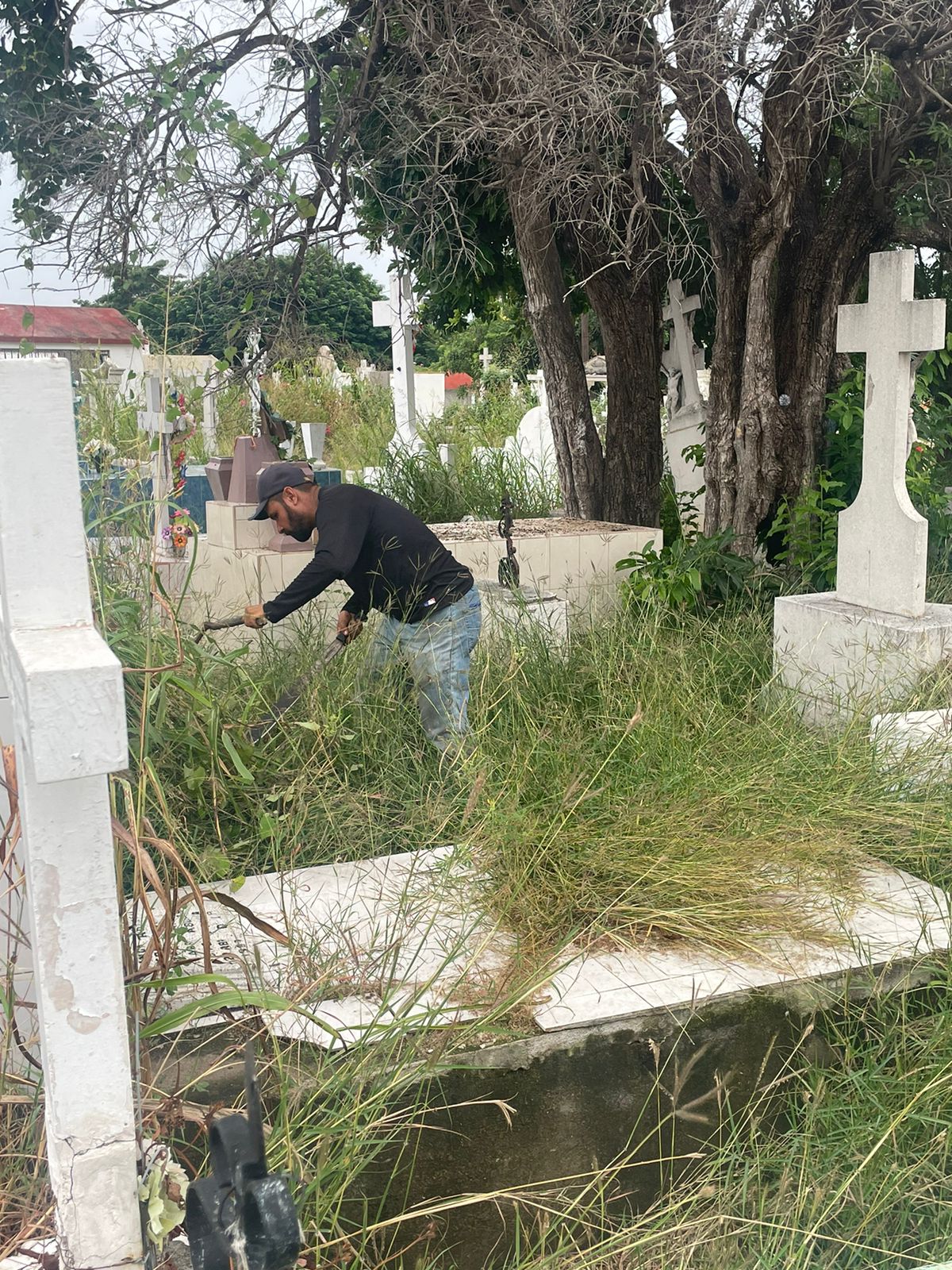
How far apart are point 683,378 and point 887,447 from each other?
436 centimetres

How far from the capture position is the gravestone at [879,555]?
17.7ft

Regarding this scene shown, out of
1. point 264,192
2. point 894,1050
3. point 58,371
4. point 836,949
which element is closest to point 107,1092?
point 58,371

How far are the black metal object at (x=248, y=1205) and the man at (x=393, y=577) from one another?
3.41m

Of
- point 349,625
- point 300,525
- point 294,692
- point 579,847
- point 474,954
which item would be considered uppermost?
point 300,525

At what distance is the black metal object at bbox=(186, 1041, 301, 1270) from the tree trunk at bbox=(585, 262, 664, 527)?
24.0 feet

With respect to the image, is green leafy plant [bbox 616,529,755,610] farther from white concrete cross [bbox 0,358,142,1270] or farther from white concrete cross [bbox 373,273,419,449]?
white concrete cross [bbox 0,358,142,1270]

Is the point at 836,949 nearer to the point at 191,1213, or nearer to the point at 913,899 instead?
the point at 913,899

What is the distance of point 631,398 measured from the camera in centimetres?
865

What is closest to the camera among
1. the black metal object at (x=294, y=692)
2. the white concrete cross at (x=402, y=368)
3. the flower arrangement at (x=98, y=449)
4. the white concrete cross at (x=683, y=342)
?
the black metal object at (x=294, y=692)

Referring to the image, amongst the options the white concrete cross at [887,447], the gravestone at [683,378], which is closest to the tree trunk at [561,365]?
the gravestone at [683,378]

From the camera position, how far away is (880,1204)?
8.41 feet

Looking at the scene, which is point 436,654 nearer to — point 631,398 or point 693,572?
point 693,572

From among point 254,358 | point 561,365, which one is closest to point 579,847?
point 254,358

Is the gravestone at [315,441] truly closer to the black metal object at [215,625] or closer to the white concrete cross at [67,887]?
the black metal object at [215,625]
